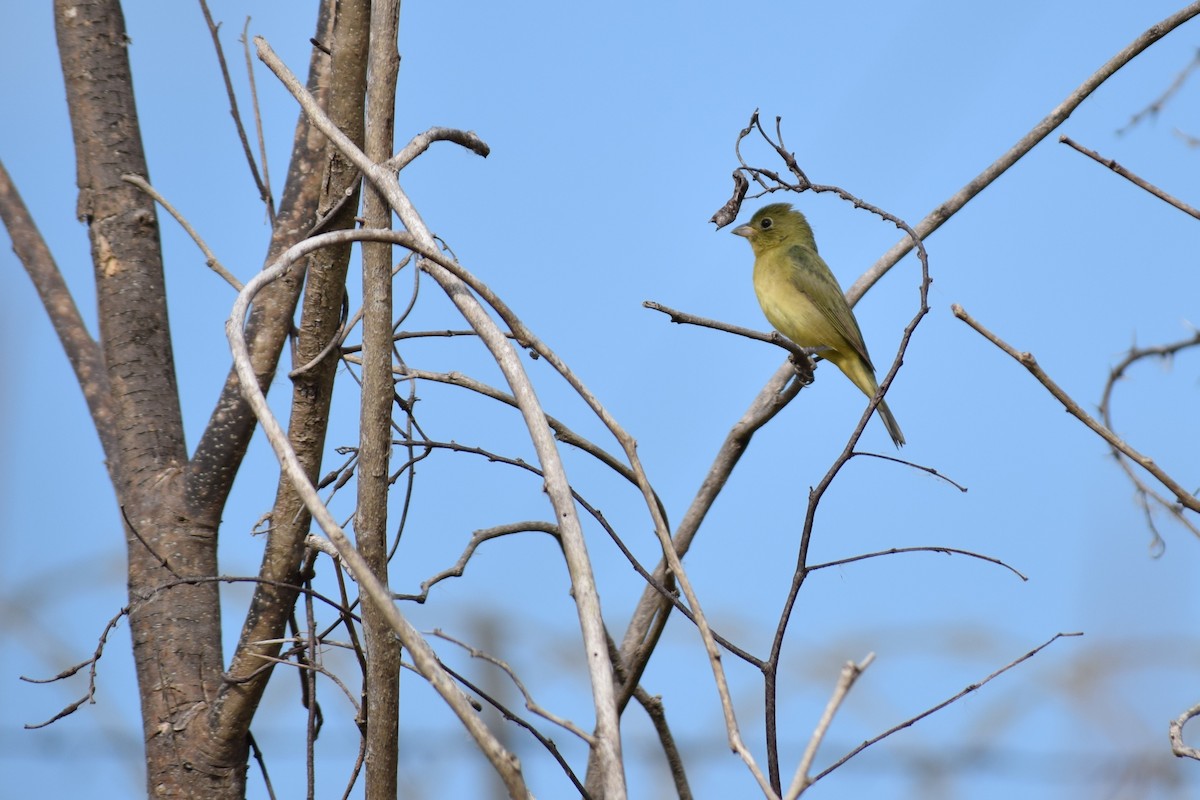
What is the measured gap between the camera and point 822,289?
5.44m

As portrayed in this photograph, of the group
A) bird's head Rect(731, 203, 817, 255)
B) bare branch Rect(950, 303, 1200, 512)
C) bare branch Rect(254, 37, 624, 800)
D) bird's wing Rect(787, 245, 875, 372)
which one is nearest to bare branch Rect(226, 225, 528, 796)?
bare branch Rect(254, 37, 624, 800)

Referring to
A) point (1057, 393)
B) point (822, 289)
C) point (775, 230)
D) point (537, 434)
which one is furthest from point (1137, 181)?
point (775, 230)

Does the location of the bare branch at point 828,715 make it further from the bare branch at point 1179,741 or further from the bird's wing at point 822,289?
the bird's wing at point 822,289

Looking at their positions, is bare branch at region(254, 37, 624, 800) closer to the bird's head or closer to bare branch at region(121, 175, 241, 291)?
bare branch at region(121, 175, 241, 291)

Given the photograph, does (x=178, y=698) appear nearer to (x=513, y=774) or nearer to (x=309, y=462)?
(x=309, y=462)

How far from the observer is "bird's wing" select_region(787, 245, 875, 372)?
17.2ft

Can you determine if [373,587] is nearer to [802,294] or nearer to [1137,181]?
[1137,181]

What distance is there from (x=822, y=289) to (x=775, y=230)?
671 millimetres

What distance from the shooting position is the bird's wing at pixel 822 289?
17.2 ft

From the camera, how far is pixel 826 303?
5363 mm

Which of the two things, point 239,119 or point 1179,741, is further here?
point 239,119

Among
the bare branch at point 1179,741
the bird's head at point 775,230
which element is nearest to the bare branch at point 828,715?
the bare branch at point 1179,741

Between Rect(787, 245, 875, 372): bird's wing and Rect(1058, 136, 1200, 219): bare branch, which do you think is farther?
Rect(787, 245, 875, 372): bird's wing

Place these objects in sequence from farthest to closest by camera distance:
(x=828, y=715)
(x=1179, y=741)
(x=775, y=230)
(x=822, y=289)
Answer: (x=775, y=230) → (x=822, y=289) → (x=1179, y=741) → (x=828, y=715)
